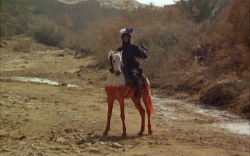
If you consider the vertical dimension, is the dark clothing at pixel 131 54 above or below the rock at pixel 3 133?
above

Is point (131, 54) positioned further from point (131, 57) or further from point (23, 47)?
point (23, 47)

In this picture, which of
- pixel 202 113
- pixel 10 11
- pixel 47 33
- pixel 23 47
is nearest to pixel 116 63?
pixel 202 113

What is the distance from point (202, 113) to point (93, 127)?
168 inches

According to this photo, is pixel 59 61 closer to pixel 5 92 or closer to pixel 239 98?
pixel 5 92

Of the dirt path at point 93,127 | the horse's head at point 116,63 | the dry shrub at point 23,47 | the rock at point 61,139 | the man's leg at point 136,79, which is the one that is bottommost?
the rock at point 61,139

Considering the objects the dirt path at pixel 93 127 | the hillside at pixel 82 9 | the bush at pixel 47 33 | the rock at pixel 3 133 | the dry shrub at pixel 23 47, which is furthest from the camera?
the hillside at pixel 82 9

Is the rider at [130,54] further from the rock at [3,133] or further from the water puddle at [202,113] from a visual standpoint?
the rock at [3,133]

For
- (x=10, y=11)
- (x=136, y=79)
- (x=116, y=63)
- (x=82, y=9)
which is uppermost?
(x=82, y=9)

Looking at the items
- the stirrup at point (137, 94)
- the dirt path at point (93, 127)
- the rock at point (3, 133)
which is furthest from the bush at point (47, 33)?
the stirrup at point (137, 94)

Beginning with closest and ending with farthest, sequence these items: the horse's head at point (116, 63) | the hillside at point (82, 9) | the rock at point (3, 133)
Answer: the horse's head at point (116, 63)
the rock at point (3, 133)
the hillside at point (82, 9)

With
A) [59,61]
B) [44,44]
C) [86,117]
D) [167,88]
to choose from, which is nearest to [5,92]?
[86,117]

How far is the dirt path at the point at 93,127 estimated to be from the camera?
21.5 ft

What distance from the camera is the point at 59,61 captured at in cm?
2720

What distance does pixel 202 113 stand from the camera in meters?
10.9
